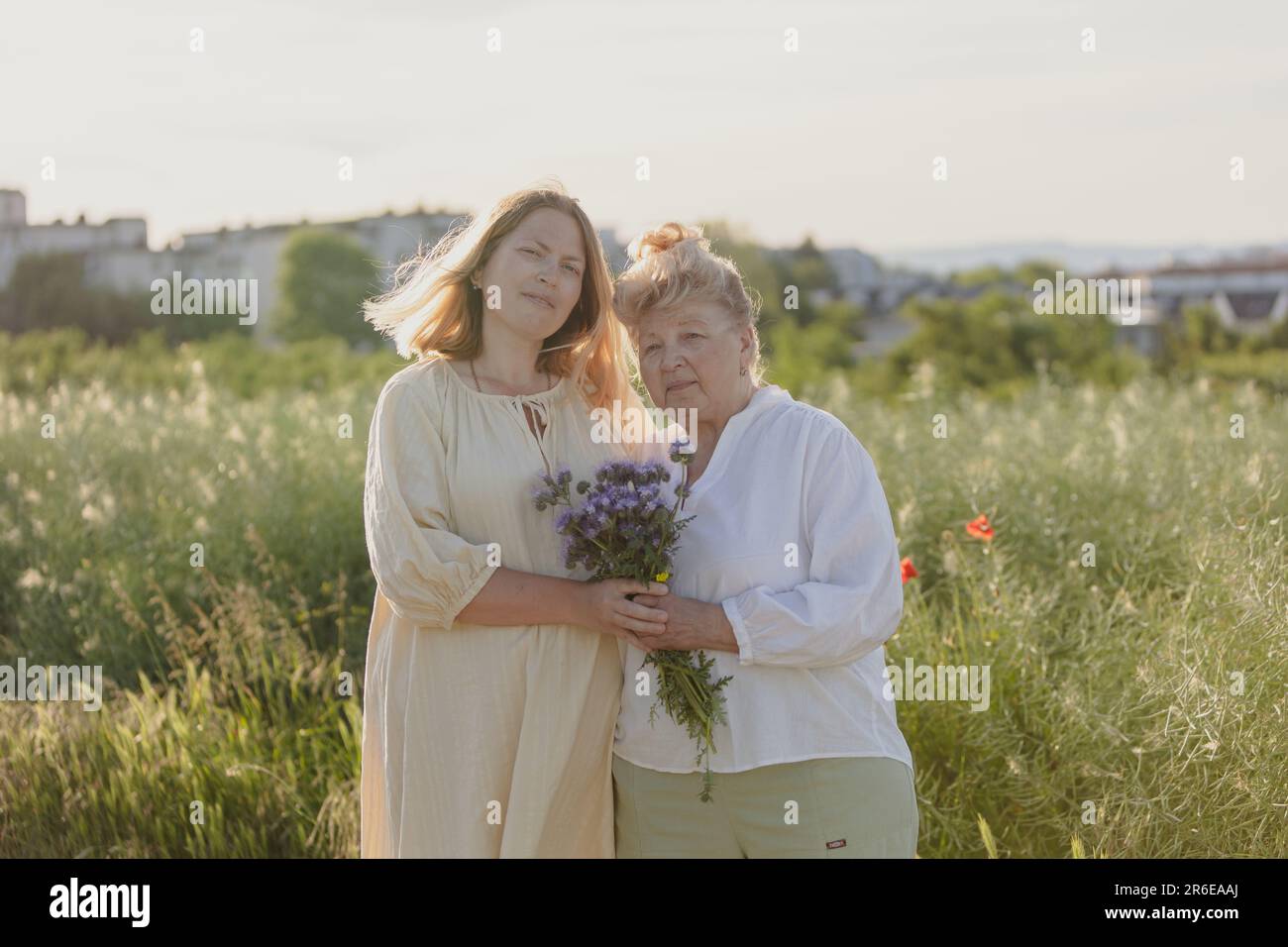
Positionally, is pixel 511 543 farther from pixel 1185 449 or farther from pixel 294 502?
pixel 1185 449

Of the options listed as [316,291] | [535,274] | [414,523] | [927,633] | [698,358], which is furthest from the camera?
[316,291]

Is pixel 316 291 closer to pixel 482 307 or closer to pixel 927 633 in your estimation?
pixel 927 633

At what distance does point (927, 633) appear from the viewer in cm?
474

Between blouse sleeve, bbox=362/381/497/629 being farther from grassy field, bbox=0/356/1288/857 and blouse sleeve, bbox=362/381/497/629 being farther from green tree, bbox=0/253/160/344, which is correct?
green tree, bbox=0/253/160/344

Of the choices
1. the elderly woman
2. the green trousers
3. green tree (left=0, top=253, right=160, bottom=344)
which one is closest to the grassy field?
the green trousers

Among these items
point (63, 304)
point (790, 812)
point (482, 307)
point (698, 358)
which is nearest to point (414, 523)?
point (482, 307)

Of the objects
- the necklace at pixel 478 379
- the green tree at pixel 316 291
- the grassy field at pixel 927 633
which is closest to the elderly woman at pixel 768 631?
the necklace at pixel 478 379

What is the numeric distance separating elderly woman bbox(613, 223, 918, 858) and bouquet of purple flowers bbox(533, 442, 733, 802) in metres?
0.04

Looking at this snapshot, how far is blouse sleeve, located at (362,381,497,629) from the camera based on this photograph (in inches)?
128

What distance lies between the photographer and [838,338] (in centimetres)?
2917

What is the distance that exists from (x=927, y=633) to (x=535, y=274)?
215 centimetres

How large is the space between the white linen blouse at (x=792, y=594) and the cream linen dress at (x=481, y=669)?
168 mm

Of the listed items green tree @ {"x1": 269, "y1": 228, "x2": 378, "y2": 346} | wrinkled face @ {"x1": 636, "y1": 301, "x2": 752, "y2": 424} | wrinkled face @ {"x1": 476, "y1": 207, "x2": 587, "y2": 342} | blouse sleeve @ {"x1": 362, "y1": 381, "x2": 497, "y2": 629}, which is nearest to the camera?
blouse sleeve @ {"x1": 362, "y1": 381, "x2": 497, "y2": 629}
